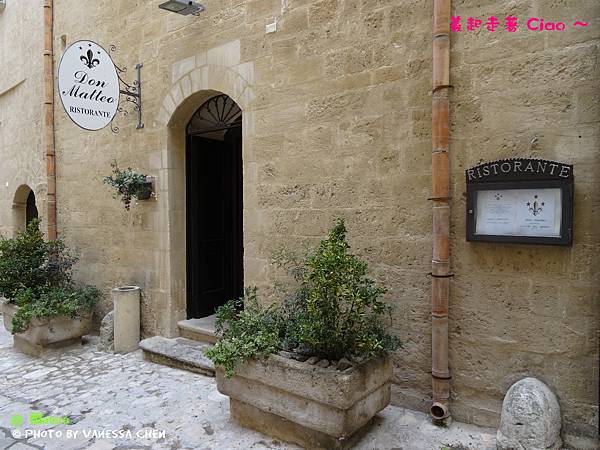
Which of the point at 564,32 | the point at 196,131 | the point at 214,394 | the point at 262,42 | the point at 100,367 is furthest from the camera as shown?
the point at 196,131

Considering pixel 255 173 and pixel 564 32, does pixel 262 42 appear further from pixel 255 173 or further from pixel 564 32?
pixel 564 32

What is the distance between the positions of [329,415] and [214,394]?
4.60ft

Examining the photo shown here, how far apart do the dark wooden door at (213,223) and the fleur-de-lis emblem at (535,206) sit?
3.62 metres

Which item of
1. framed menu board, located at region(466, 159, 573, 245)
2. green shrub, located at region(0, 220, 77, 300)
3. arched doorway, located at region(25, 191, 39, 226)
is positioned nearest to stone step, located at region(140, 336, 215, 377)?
green shrub, located at region(0, 220, 77, 300)

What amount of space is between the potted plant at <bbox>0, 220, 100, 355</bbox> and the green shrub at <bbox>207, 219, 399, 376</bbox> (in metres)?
2.92

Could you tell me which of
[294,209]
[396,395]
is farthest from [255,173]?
[396,395]

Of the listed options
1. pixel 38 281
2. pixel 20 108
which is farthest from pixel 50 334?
pixel 20 108

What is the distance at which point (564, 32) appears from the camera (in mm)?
2508

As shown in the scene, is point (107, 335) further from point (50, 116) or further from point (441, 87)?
point (441, 87)

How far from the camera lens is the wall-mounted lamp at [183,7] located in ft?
13.6

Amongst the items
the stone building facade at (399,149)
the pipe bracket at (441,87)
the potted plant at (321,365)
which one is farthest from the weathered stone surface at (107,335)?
the pipe bracket at (441,87)

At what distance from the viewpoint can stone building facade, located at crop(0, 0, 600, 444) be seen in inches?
99.5

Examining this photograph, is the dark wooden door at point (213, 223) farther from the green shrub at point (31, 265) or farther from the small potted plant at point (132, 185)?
the green shrub at point (31, 265)

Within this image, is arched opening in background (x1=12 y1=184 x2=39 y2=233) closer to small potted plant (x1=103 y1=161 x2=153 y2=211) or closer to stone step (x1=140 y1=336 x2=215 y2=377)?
small potted plant (x1=103 y1=161 x2=153 y2=211)
